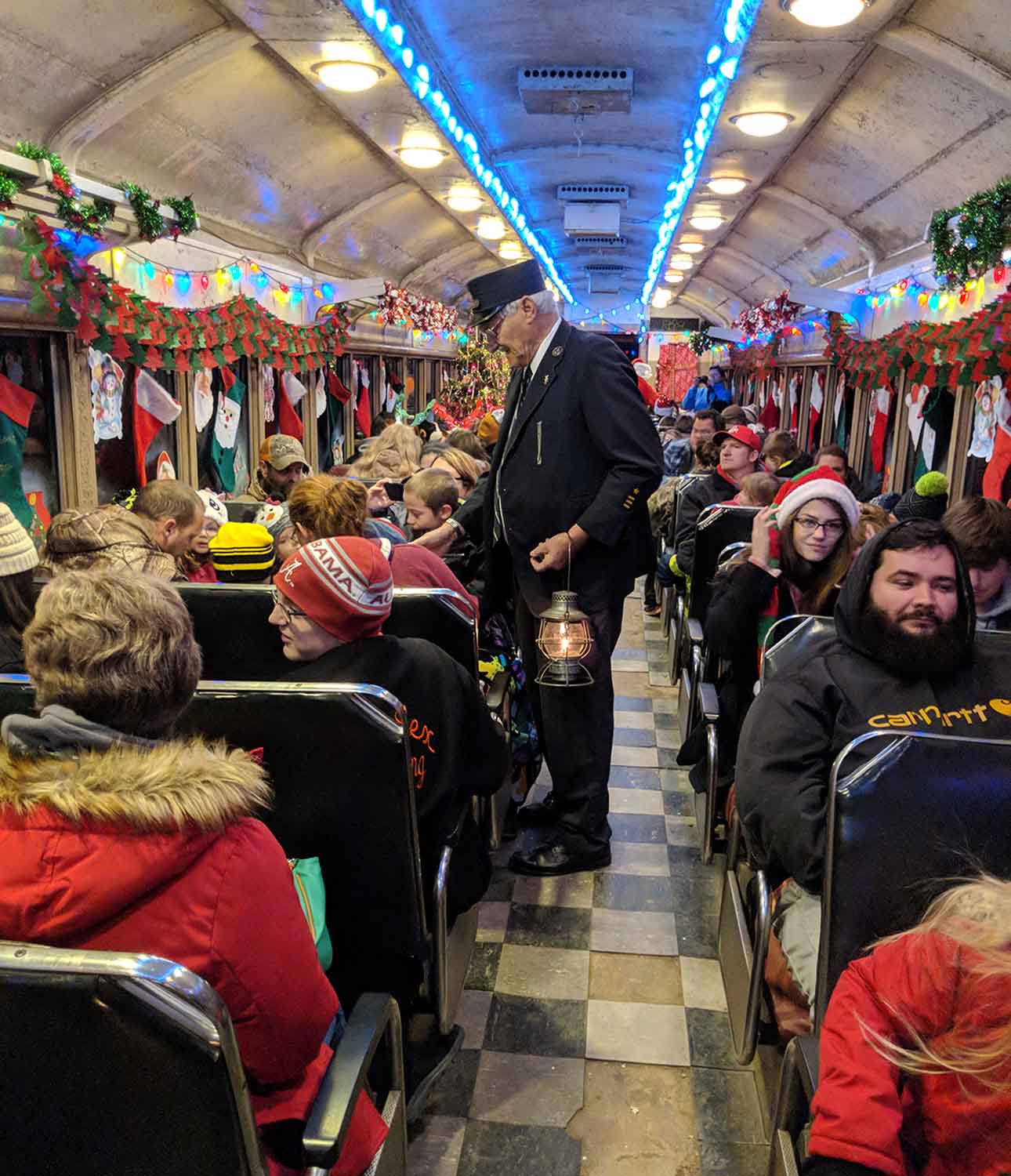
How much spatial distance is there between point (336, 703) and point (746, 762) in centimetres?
89

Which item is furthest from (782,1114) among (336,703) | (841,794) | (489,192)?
(489,192)

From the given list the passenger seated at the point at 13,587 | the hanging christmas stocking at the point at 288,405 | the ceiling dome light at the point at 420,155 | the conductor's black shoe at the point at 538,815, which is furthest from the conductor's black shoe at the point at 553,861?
the hanging christmas stocking at the point at 288,405

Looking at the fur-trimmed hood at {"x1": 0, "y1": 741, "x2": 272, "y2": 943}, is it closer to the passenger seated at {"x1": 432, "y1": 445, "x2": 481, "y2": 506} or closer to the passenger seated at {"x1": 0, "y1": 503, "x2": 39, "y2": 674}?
the passenger seated at {"x1": 0, "y1": 503, "x2": 39, "y2": 674}

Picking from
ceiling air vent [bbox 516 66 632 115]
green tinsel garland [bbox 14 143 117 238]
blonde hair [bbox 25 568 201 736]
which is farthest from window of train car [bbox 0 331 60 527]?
blonde hair [bbox 25 568 201 736]

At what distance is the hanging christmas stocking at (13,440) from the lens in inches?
164

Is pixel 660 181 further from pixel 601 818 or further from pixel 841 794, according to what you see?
pixel 841 794

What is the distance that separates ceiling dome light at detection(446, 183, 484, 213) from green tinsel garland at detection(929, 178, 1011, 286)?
14.0 feet

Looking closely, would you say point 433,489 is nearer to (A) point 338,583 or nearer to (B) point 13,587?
(B) point 13,587

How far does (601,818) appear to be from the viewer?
10.9 ft

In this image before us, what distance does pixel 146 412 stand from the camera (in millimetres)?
5395

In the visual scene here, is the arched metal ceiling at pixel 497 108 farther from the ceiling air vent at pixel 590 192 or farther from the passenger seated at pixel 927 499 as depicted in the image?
the passenger seated at pixel 927 499

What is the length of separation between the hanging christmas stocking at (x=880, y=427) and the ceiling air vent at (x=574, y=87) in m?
3.20

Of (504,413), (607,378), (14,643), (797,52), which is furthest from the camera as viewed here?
(797,52)

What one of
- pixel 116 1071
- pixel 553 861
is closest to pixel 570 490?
pixel 553 861
